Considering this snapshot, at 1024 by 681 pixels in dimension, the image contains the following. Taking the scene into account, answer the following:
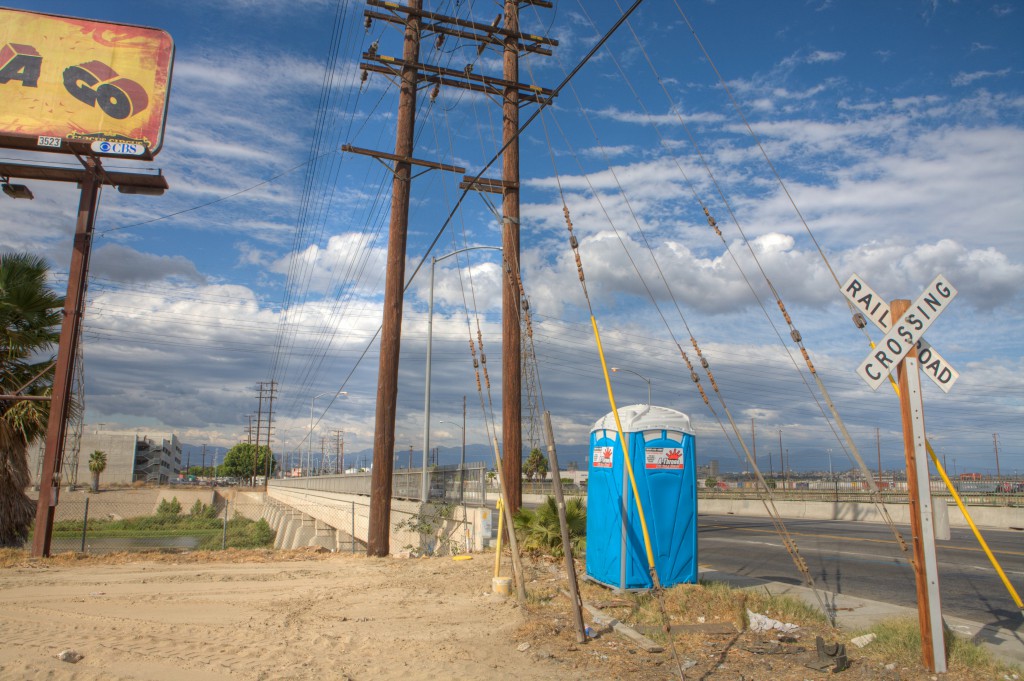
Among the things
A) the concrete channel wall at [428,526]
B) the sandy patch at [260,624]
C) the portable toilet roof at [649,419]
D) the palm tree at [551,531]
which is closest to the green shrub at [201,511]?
the concrete channel wall at [428,526]

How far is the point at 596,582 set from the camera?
986cm

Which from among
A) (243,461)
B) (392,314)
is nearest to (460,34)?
(392,314)

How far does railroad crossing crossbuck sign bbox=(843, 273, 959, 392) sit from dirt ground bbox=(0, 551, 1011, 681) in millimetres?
2645

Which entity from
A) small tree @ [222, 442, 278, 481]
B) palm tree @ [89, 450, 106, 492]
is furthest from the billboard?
small tree @ [222, 442, 278, 481]

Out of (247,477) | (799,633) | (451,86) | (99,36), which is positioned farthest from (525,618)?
(247,477)

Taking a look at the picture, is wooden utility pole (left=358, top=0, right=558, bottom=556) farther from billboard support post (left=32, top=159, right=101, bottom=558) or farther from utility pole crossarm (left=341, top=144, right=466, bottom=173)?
billboard support post (left=32, top=159, right=101, bottom=558)

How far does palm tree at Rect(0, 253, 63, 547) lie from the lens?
1540 cm

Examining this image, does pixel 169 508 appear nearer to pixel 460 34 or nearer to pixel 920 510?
pixel 460 34

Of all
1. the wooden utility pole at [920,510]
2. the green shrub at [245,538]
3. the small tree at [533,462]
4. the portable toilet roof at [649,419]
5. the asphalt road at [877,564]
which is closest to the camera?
the wooden utility pole at [920,510]

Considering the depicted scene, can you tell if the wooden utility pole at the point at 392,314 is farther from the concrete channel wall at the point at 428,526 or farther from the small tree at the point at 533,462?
the small tree at the point at 533,462

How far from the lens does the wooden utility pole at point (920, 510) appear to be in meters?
6.09

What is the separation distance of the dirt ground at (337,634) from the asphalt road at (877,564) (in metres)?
3.77

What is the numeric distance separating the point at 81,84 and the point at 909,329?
17988 millimetres

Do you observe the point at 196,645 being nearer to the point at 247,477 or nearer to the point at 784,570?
the point at 784,570
